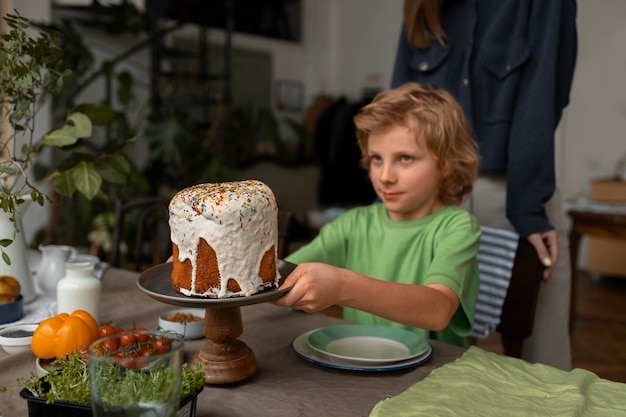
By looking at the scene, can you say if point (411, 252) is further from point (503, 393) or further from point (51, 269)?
point (51, 269)

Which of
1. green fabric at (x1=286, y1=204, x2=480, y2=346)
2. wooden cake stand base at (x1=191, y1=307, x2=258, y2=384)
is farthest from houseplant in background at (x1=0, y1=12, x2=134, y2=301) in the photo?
green fabric at (x1=286, y1=204, x2=480, y2=346)

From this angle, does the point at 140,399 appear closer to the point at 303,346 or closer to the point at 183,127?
the point at 303,346

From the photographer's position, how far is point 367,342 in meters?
1.23

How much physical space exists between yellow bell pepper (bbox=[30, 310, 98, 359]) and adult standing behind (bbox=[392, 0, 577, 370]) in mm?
1148

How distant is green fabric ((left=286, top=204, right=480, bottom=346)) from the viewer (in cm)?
134

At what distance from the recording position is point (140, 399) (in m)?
0.67

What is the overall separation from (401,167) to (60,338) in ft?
2.57

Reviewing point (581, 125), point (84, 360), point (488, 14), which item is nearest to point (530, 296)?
point (488, 14)

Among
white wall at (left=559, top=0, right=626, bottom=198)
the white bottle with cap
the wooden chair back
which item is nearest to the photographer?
the white bottle with cap

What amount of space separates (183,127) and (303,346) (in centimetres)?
307

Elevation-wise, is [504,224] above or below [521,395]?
above

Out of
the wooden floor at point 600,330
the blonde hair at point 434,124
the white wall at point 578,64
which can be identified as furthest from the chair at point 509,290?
the white wall at point 578,64

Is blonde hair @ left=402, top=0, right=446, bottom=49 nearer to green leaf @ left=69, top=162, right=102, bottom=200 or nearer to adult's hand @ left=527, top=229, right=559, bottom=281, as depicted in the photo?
adult's hand @ left=527, top=229, right=559, bottom=281

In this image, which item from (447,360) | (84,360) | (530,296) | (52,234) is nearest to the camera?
(84,360)
